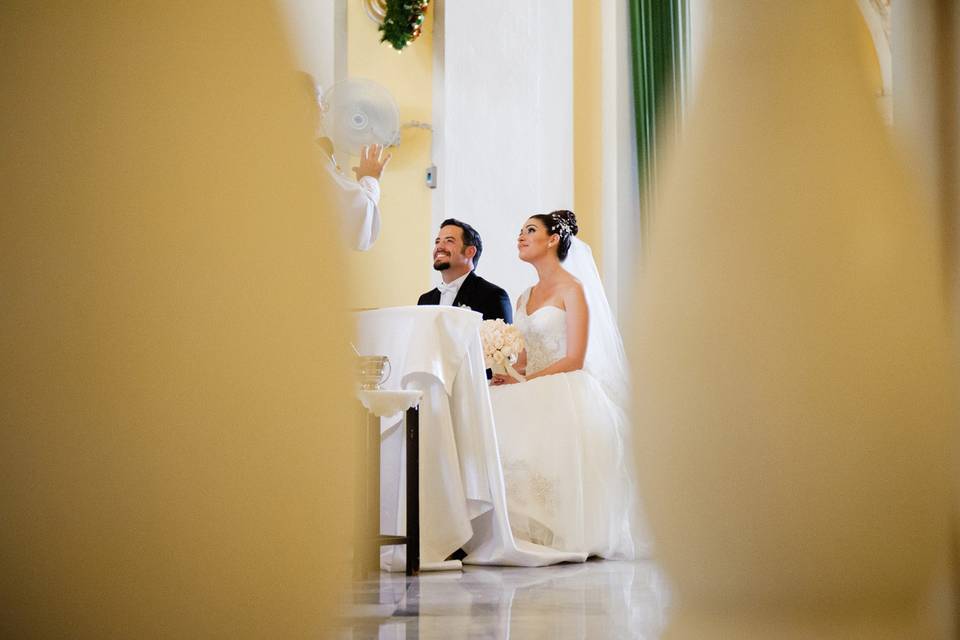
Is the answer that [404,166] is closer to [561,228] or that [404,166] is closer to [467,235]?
[467,235]

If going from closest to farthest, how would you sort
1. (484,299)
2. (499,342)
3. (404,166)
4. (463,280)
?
1. (499,342)
2. (484,299)
3. (463,280)
4. (404,166)

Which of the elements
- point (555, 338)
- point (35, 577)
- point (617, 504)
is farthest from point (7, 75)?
point (555, 338)

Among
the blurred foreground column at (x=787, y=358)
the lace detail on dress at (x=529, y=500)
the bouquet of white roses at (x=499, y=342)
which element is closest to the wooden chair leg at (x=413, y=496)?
the lace detail on dress at (x=529, y=500)

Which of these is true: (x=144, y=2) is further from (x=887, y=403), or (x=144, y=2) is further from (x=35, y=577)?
(x=887, y=403)

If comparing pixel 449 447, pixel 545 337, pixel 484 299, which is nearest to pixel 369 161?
pixel 449 447

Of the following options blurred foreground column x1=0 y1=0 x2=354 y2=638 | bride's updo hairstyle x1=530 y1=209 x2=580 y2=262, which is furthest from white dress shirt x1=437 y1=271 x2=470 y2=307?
blurred foreground column x1=0 y1=0 x2=354 y2=638

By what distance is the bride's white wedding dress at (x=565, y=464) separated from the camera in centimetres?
424

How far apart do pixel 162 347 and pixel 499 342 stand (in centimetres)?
437

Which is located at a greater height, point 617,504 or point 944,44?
point 944,44

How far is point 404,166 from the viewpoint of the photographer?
704 cm

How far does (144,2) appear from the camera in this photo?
398mm

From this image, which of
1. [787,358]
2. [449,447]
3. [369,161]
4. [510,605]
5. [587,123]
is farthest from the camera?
[587,123]

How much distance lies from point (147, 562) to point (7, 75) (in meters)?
0.20

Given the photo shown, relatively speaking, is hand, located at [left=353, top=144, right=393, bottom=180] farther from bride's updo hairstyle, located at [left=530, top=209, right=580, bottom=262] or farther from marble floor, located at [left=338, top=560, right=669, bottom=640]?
bride's updo hairstyle, located at [left=530, top=209, right=580, bottom=262]
